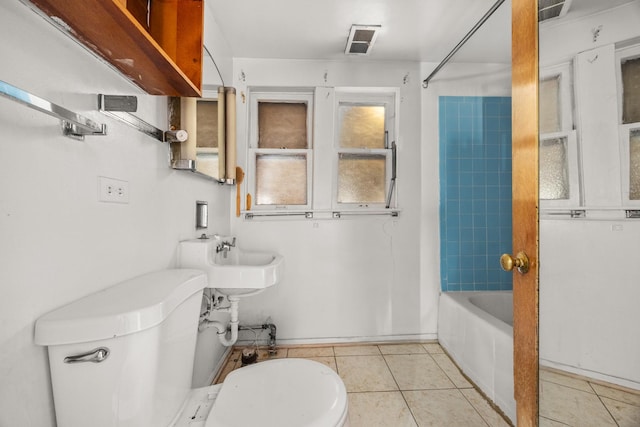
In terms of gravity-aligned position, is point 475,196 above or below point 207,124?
below

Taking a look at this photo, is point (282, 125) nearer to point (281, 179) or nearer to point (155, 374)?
point (281, 179)

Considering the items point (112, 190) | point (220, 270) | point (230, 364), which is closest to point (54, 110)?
point (112, 190)

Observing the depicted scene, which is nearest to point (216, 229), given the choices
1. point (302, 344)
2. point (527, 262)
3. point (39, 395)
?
point (302, 344)

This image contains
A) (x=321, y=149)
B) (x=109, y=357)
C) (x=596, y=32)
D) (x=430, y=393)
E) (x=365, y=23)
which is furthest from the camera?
(x=321, y=149)

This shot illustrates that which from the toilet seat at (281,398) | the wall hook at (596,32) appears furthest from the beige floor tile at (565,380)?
the wall hook at (596,32)

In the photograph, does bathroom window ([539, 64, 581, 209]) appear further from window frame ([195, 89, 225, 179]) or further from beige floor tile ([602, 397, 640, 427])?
window frame ([195, 89, 225, 179])

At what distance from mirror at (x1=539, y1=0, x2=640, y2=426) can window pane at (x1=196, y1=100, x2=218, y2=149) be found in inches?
56.9

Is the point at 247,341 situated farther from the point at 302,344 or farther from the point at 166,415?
the point at 166,415

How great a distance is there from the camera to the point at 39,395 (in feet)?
2.11

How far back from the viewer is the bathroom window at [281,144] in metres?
2.34

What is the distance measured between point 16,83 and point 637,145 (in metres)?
1.42

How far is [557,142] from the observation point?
88 centimetres

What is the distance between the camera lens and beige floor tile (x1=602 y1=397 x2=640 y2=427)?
0.71 meters

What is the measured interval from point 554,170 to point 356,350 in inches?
70.7
